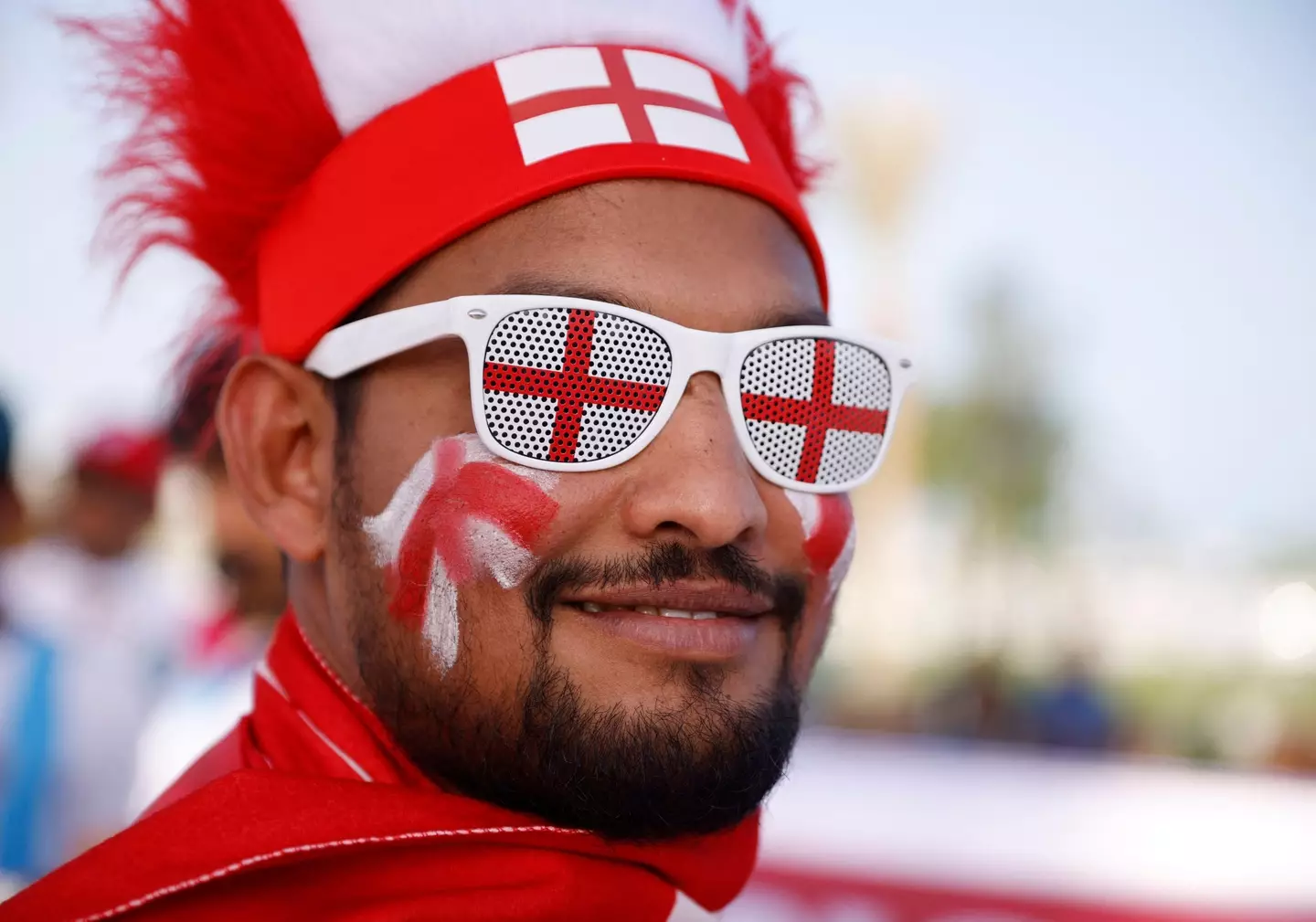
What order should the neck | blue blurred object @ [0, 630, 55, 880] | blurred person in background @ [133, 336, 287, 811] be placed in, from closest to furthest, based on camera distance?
1. the neck
2. blue blurred object @ [0, 630, 55, 880]
3. blurred person in background @ [133, 336, 287, 811]

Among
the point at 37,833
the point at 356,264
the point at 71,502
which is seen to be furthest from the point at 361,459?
the point at 71,502

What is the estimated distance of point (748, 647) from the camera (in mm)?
1572

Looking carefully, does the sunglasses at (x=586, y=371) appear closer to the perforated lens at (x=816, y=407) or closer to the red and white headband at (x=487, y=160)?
the perforated lens at (x=816, y=407)

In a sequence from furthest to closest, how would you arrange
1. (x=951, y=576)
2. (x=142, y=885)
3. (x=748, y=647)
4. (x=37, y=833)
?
(x=951, y=576), (x=37, y=833), (x=748, y=647), (x=142, y=885)

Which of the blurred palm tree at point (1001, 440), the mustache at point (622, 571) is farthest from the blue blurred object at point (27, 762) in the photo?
the blurred palm tree at point (1001, 440)

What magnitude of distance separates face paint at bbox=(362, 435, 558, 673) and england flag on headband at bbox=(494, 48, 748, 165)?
0.43 metres

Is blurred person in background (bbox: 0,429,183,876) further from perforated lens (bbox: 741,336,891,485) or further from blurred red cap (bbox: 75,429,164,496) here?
perforated lens (bbox: 741,336,891,485)

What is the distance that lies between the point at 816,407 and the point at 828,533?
0.19 meters

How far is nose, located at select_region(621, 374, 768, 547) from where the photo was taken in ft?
4.77

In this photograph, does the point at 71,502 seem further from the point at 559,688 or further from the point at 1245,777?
the point at 1245,777

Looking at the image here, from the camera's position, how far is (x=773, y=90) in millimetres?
2039

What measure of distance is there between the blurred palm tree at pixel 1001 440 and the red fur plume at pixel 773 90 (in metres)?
16.1

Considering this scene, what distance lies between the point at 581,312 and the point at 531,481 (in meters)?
0.22

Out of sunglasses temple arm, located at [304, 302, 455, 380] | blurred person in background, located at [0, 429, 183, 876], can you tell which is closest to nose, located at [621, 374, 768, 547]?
sunglasses temple arm, located at [304, 302, 455, 380]
